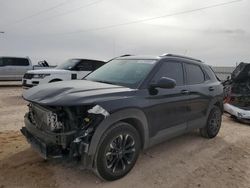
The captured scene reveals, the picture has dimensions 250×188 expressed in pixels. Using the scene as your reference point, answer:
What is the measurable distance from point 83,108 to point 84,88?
423 mm

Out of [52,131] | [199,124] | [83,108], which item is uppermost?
[83,108]

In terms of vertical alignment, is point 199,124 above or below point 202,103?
below

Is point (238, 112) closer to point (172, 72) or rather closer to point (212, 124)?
point (212, 124)

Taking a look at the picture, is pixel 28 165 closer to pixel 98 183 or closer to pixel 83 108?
pixel 98 183

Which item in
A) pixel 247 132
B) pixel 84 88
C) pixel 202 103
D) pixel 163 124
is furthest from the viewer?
pixel 247 132

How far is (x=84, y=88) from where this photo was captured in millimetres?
3758

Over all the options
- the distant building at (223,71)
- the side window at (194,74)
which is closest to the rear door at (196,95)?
the side window at (194,74)

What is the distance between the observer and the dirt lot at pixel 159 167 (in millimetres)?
3664

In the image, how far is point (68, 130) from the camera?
3.43 meters

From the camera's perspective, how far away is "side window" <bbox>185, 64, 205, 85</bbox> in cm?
521

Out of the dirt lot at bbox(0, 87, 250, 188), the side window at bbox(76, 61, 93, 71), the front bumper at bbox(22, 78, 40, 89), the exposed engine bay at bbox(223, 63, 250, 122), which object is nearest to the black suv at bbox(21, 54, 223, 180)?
the dirt lot at bbox(0, 87, 250, 188)

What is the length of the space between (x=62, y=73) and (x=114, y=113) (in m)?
8.03

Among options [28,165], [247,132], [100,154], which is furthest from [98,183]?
[247,132]

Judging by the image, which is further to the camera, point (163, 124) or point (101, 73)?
point (101, 73)
